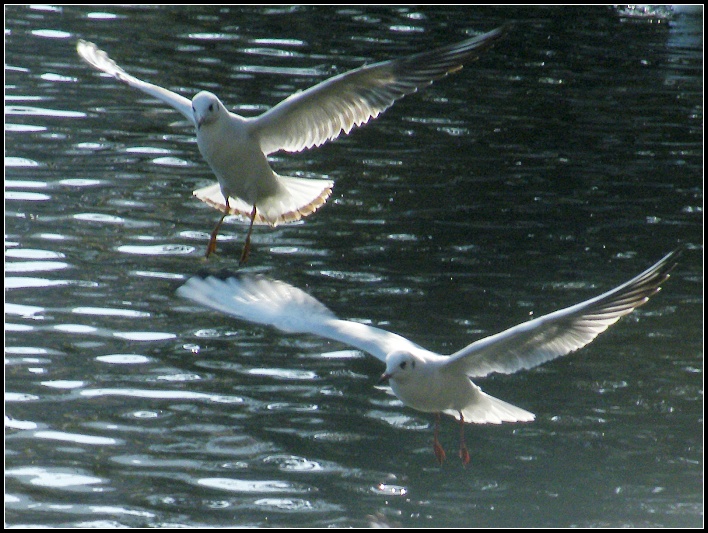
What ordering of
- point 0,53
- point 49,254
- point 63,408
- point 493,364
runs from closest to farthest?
point 493,364 → point 63,408 → point 49,254 → point 0,53

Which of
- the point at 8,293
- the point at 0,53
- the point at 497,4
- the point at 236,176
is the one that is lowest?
the point at 8,293

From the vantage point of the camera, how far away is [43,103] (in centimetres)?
1158

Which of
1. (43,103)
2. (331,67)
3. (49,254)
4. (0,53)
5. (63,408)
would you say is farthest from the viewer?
(331,67)

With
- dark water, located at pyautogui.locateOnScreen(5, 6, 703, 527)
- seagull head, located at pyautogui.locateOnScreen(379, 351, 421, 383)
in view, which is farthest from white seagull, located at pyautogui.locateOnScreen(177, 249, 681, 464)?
dark water, located at pyautogui.locateOnScreen(5, 6, 703, 527)

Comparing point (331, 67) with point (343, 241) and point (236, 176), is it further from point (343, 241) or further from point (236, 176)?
point (236, 176)

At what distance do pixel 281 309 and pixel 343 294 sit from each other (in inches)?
58.7

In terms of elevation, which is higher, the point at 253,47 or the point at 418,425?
the point at 253,47

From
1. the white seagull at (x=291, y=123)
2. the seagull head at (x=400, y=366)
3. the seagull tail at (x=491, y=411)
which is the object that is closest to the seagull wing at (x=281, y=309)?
the seagull head at (x=400, y=366)

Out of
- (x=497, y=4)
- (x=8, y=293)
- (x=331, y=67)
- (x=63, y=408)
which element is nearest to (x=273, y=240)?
(x=8, y=293)

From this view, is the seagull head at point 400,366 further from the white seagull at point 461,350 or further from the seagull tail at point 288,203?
the seagull tail at point 288,203

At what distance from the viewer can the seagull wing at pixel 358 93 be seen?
7582mm

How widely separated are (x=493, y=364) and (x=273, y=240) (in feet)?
10.6

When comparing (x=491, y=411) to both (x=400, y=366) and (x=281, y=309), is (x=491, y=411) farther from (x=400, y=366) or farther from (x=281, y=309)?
(x=281, y=309)

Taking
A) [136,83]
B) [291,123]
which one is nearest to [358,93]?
[291,123]
